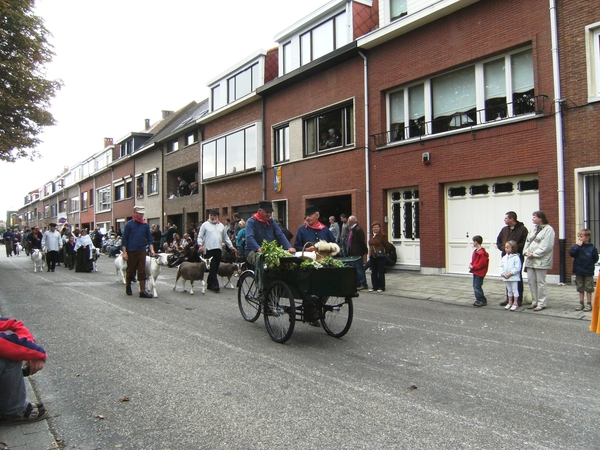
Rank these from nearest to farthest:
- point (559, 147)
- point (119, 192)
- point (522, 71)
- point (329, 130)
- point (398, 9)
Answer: point (559, 147) → point (522, 71) → point (398, 9) → point (329, 130) → point (119, 192)

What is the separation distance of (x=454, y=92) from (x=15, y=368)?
509 inches

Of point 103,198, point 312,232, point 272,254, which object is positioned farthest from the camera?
point 103,198

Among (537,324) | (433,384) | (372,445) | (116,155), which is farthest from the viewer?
(116,155)

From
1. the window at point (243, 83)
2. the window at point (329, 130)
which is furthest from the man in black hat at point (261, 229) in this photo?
the window at point (243, 83)

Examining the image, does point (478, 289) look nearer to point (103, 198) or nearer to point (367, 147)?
point (367, 147)

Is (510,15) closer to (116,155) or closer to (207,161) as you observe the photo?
(207,161)

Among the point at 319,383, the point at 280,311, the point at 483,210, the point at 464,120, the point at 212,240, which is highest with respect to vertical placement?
the point at 464,120

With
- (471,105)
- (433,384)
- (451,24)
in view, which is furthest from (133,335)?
(451,24)

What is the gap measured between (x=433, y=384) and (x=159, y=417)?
7.87 ft

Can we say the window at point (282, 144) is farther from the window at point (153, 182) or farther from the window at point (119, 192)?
the window at point (119, 192)

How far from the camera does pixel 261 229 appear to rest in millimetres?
6949

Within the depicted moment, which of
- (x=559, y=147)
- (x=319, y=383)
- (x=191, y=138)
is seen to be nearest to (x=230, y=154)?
(x=191, y=138)

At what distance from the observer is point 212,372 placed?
458 cm

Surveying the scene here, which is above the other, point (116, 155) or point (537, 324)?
point (116, 155)
